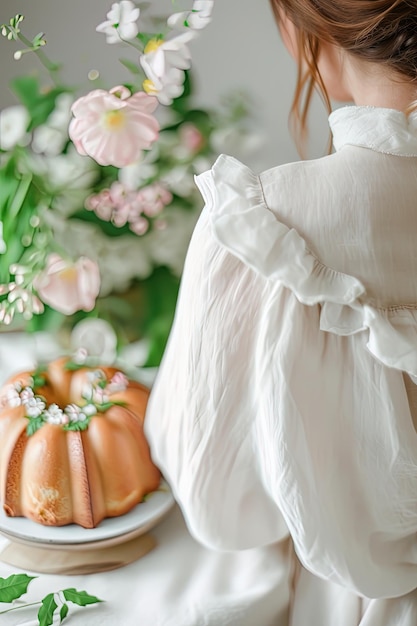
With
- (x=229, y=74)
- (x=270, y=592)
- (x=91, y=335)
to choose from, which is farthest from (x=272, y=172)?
(x=229, y=74)

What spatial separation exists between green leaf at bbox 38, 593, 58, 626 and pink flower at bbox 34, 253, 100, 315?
29cm

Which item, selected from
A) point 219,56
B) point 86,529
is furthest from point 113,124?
point 219,56

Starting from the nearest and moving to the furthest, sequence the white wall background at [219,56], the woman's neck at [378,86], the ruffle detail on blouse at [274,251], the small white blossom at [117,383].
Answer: the ruffle detail on blouse at [274,251] → the woman's neck at [378,86] → the small white blossom at [117,383] → the white wall background at [219,56]

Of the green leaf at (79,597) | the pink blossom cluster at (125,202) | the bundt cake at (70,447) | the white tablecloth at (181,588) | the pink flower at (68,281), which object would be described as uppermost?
the pink blossom cluster at (125,202)

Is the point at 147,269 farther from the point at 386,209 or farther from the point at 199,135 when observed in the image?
the point at 386,209

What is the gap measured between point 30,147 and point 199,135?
0.58 feet

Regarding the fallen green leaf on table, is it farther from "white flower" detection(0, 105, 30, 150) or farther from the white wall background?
the white wall background

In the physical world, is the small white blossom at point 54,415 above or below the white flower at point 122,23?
below

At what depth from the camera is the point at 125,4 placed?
0.66 metres

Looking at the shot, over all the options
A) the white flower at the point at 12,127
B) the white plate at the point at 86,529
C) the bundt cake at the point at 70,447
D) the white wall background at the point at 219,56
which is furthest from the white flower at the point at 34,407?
the white wall background at the point at 219,56

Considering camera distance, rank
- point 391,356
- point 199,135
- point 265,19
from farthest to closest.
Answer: point 265,19, point 199,135, point 391,356

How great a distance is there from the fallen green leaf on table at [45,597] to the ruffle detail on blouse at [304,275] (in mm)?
362

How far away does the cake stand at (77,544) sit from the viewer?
2.60 feet

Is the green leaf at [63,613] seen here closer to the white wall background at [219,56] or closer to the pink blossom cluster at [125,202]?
the pink blossom cluster at [125,202]
